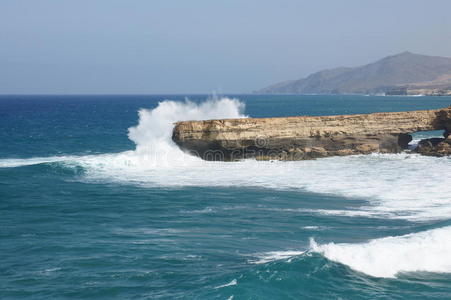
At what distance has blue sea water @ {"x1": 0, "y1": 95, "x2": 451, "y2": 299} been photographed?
37.8 ft

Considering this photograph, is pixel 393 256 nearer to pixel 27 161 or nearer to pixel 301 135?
pixel 301 135

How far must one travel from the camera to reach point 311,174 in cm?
2653

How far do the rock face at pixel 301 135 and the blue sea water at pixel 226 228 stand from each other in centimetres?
94

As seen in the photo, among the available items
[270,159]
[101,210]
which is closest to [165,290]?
[101,210]

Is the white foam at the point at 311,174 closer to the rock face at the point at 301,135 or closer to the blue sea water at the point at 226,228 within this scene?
the blue sea water at the point at 226,228

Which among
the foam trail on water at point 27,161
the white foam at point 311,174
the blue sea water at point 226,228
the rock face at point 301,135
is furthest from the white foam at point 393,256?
the foam trail on water at point 27,161

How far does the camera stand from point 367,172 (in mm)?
26609

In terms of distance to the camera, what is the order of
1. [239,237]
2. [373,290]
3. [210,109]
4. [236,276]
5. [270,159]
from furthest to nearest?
1. [210,109]
2. [270,159]
3. [239,237]
4. [236,276]
5. [373,290]

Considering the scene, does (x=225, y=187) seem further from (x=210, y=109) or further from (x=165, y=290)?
(x=210, y=109)

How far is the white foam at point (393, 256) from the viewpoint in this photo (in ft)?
40.1

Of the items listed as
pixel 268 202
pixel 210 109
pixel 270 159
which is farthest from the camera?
pixel 210 109

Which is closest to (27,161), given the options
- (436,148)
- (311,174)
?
(311,174)

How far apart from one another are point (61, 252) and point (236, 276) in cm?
503

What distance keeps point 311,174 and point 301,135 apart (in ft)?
16.3
